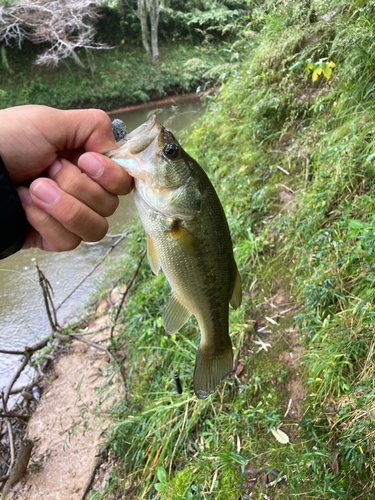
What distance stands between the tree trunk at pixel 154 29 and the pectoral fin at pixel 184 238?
2356 centimetres

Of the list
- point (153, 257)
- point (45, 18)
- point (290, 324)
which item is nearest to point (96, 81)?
point (45, 18)

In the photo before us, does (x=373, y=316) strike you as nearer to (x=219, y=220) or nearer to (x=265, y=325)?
(x=265, y=325)

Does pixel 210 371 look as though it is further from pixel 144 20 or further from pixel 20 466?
pixel 144 20

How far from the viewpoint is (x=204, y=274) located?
4.75ft

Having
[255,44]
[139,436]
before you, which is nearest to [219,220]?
[139,436]

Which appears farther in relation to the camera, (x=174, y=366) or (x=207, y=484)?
(x=174, y=366)

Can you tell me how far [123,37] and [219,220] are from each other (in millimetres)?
27508

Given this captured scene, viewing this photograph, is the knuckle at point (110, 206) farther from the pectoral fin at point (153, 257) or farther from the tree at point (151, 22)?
the tree at point (151, 22)

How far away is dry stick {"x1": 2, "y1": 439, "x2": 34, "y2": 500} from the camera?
9.75ft

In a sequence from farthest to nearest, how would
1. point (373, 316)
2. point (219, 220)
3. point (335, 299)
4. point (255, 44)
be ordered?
point (255, 44)
point (335, 299)
point (373, 316)
point (219, 220)

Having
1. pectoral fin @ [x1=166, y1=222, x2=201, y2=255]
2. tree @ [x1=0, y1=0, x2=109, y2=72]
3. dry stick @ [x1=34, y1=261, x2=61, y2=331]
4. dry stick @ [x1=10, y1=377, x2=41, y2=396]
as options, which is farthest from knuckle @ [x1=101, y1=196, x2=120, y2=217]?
tree @ [x1=0, y1=0, x2=109, y2=72]

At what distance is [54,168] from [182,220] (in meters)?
0.65

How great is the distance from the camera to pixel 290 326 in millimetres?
2641

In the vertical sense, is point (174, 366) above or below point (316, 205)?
below
